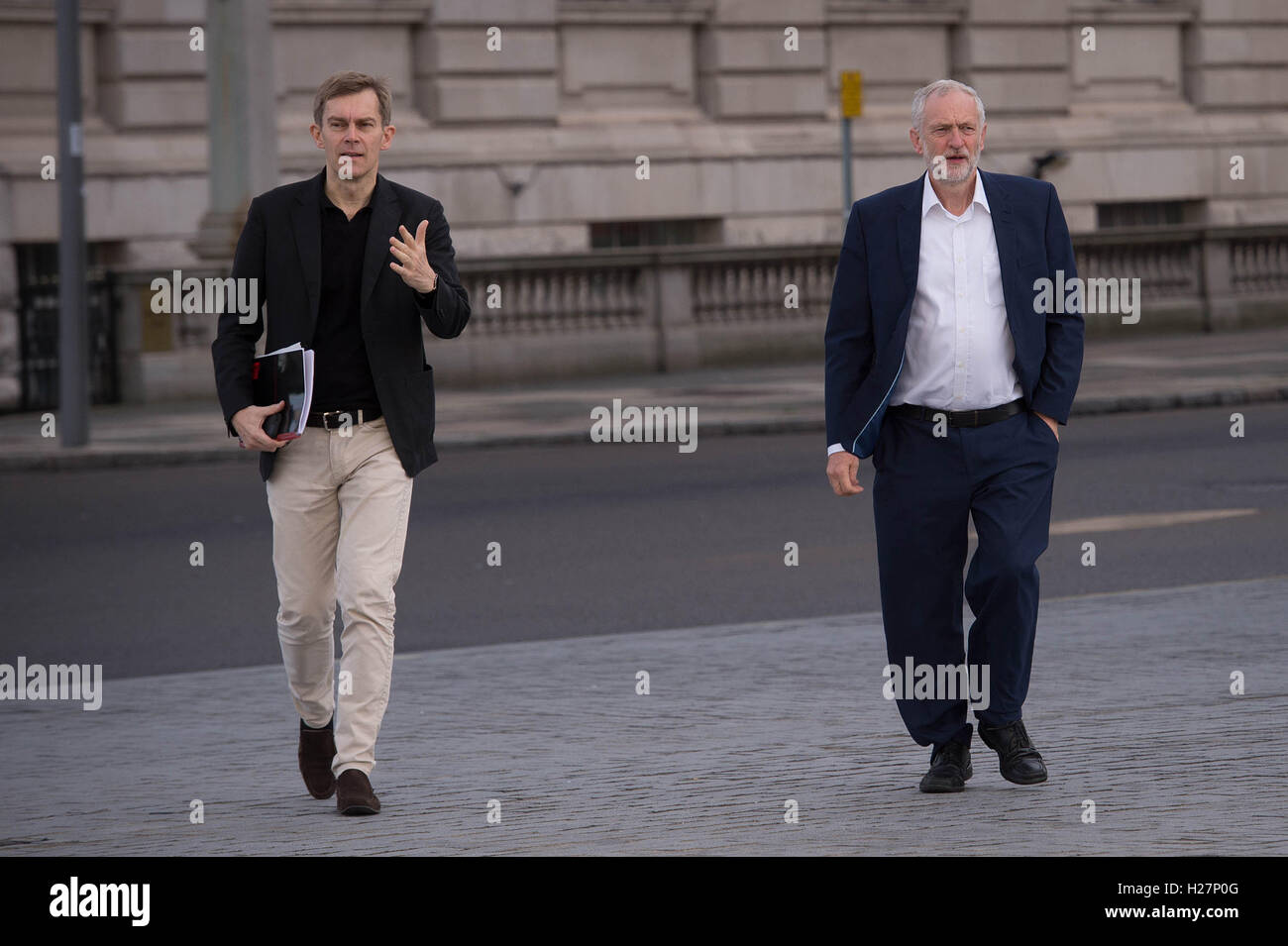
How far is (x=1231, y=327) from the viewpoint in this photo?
1133 inches

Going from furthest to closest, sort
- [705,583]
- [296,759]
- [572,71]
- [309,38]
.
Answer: [572,71]
[309,38]
[705,583]
[296,759]

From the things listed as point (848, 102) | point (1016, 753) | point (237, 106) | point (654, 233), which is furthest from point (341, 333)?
point (654, 233)

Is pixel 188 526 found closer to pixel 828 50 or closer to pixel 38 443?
pixel 38 443

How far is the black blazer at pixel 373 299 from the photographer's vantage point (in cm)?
641

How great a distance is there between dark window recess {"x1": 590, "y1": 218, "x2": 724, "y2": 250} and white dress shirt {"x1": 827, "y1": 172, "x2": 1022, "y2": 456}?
23.5 metres

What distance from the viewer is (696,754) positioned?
7.09 metres

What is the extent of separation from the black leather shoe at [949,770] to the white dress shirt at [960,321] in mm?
937

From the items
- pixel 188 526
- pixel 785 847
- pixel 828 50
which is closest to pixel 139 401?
pixel 188 526

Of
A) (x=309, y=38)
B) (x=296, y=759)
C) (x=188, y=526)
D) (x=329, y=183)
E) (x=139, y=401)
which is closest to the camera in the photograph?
(x=329, y=183)

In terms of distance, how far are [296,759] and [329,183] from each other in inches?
74.2

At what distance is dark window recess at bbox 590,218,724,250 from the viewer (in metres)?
30.0

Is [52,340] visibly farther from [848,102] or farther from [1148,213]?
[1148,213]

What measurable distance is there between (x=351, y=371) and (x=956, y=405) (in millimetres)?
→ 1661

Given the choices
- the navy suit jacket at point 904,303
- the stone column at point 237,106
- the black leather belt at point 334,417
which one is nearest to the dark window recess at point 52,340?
the stone column at point 237,106
